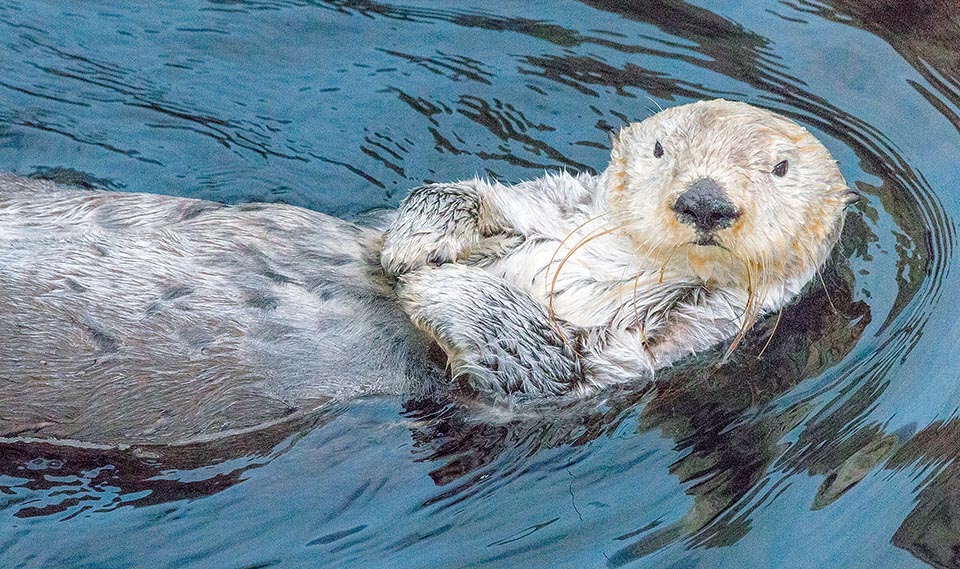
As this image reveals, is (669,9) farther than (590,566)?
Yes

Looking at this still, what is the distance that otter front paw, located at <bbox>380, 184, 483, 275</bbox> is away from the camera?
390cm

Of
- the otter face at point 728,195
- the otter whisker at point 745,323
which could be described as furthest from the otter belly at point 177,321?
the otter whisker at point 745,323

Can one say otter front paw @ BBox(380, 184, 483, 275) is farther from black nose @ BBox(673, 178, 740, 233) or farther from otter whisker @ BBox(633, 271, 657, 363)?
black nose @ BBox(673, 178, 740, 233)

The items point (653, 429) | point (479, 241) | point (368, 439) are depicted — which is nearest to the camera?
point (368, 439)

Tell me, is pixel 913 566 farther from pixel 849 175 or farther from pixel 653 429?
pixel 849 175

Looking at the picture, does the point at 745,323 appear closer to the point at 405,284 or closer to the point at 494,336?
the point at 494,336

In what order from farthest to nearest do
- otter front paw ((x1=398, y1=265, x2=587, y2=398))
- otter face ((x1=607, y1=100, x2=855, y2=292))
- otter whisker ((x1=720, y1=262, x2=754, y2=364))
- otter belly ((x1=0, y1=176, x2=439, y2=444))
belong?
otter whisker ((x1=720, y1=262, x2=754, y2=364))
otter front paw ((x1=398, y1=265, x2=587, y2=398))
otter face ((x1=607, y1=100, x2=855, y2=292))
otter belly ((x1=0, y1=176, x2=439, y2=444))

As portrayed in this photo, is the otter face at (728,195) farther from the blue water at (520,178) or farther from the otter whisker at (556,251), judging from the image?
the blue water at (520,178)

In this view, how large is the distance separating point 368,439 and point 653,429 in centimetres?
101

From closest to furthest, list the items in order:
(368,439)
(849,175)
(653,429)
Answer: (368,439) → (653,429) → (849,175)

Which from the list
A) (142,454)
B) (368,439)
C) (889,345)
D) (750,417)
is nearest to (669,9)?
(889,345)

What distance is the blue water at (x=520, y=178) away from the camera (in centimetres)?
331

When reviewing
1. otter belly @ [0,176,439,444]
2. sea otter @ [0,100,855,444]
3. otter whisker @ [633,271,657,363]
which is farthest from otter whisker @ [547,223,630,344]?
otter belly @ [0,176,439,444]

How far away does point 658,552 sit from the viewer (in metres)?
3.31
